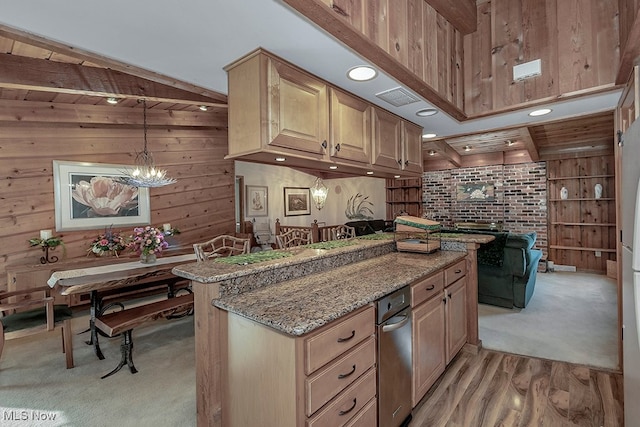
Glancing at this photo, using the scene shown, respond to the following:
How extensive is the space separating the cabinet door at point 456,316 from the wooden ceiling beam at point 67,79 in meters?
3.36

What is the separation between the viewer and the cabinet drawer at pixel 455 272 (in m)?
2.26

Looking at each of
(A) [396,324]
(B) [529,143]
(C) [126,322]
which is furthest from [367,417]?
(B) [529,143]

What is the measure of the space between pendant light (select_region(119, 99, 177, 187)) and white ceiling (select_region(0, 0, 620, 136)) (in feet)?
7.99

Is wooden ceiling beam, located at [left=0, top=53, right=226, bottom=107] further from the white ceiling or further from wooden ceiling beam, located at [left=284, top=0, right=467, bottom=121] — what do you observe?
wooden ceiling beam, located at [left=284, top=0, right=467, bottom=121]

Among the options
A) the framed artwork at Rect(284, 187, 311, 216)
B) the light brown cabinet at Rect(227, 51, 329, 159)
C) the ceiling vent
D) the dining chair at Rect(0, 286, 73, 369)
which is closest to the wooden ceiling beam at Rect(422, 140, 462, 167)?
the ceiling vent

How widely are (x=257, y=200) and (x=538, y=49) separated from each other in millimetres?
6207

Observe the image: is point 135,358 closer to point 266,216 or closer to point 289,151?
point 289,151

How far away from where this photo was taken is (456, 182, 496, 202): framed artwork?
7125mm

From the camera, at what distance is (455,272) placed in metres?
2.44

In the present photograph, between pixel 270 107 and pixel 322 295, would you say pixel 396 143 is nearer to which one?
pixel 270 107

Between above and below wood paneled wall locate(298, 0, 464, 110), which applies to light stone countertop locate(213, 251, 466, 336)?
below

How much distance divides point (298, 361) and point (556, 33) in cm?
283

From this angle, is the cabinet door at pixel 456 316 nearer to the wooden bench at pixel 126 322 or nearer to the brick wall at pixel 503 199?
the wooden bench at pixel 126 322

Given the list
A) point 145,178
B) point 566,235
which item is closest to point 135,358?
point 145,178
